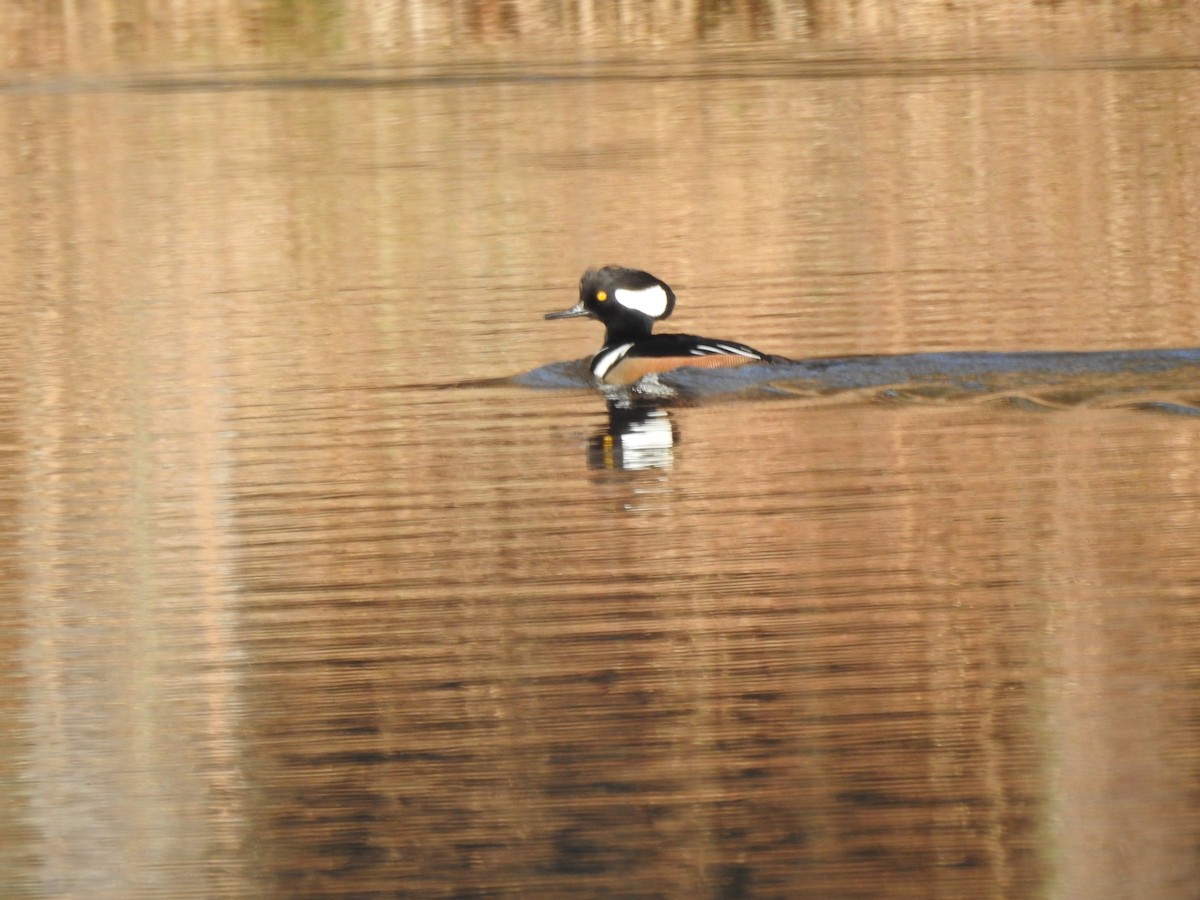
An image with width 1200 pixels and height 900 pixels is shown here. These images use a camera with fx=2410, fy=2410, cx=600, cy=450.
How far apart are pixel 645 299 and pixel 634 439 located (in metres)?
2.39

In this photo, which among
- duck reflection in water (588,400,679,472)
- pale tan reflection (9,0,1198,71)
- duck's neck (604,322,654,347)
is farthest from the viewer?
pale tan reflection (9,0,1198,71)

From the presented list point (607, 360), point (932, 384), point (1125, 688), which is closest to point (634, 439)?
point (932, 384)

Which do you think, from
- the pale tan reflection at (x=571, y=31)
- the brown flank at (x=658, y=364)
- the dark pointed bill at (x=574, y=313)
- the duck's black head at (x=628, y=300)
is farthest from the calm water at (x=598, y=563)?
the pale tan reflection at (x=571, y=31)

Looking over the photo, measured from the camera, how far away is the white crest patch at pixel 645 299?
43.1 ft

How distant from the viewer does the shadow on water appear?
Result: 11.1 m

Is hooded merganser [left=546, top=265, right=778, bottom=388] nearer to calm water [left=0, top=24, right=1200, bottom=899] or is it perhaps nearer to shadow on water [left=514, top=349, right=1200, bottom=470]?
shadow on water [left=514, top=349, right=1200, bottom=470]

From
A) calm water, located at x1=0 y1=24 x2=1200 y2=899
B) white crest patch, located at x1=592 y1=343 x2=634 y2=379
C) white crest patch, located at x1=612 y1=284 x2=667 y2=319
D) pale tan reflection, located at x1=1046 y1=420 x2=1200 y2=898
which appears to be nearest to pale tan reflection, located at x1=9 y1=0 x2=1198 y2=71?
calm water, located at x1=0 y1=24 x2=1200 y2=899

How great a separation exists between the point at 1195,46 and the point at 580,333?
23836mm

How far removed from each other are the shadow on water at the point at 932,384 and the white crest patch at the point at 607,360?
28 centimetres

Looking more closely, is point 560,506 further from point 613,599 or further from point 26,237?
point 26,237

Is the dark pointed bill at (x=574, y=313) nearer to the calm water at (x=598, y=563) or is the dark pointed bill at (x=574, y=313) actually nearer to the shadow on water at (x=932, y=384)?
the calm water at (x=598, y=563)

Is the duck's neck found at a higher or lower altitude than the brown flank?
higher

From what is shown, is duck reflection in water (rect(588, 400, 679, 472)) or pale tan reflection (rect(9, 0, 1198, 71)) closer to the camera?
duck reflection in water (rect(588, 400, 679, 472))

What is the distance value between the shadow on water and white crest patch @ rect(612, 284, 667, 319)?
0.99 metres
